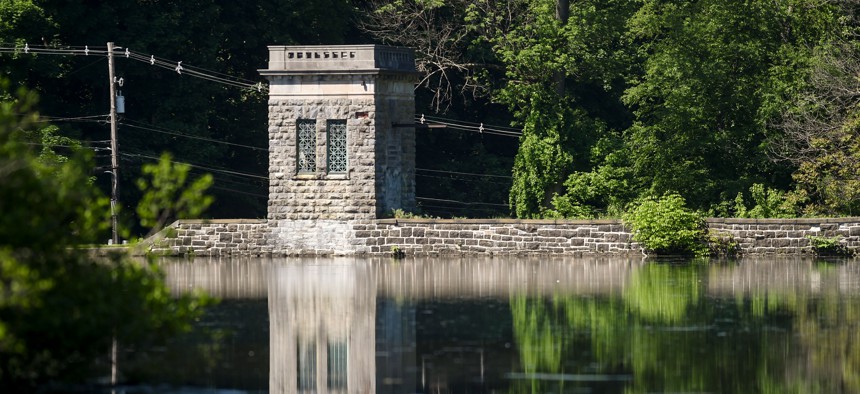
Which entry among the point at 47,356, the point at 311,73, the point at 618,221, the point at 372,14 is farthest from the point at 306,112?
the point at 47,356

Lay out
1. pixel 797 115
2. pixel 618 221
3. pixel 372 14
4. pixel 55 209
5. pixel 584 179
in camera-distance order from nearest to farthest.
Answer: pixel 55 209 < pixel 618 221 < pixel 797 115 < pixel 584 179 < pixel 372 14

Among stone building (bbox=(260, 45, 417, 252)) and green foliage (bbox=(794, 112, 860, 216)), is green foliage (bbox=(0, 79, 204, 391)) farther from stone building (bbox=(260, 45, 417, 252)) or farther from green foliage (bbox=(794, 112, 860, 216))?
green foliage (bbox=(794, 112, 860, 216))

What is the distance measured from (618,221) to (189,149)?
16.3 metres

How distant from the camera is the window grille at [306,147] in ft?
137

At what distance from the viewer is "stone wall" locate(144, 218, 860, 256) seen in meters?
38.4

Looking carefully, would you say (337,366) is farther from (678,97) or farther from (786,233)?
(678,97)

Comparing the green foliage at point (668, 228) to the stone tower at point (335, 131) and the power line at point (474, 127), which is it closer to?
the stone tower at point (335, 131)

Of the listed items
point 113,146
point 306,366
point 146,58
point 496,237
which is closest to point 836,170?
point 496,237

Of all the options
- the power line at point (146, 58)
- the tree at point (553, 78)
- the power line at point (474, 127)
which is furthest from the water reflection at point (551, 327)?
the power line at point (474, 127)

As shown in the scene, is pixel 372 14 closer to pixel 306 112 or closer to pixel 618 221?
pixel 306 112

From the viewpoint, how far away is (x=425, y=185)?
181 ft

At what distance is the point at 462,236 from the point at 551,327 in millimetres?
17683

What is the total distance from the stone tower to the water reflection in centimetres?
567

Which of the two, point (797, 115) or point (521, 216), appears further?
point (521, 216)
